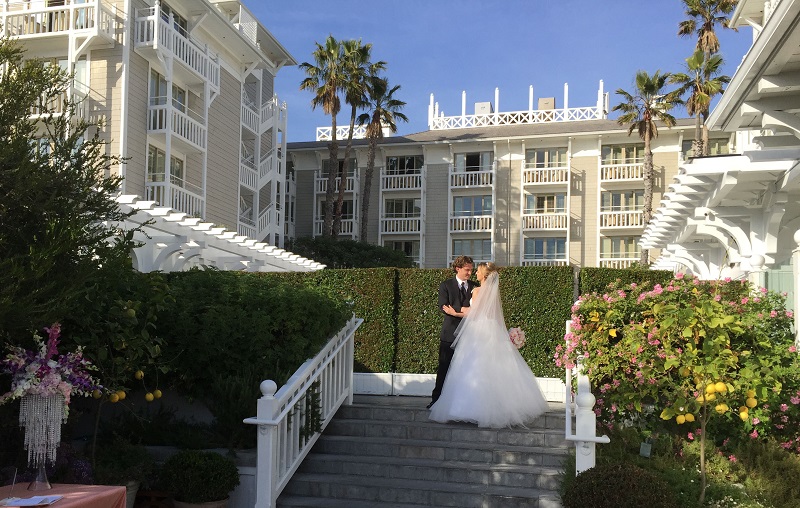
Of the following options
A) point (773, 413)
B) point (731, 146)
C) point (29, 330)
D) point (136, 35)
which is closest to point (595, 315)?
point (773, 413)

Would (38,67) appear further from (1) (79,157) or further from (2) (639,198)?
(2) (639,198)

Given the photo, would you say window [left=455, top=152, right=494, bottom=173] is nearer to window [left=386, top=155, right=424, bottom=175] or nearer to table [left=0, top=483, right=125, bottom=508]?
window [left=386, top=155, right=424, bottom=175]

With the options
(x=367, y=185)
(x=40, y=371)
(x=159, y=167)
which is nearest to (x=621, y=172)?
(x=367, y=185)

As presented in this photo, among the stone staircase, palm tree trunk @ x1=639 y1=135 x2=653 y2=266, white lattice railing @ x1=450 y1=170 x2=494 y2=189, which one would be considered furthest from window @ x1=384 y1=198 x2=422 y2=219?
the stone staircase

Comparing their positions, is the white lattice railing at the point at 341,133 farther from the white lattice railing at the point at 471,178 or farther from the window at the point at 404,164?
the white lattice railing at the point at 471,178

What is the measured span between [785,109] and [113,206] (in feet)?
23.9

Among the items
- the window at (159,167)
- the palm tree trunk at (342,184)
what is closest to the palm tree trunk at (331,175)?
the palm tree trunk at (342,184)

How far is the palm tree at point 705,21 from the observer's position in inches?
1380

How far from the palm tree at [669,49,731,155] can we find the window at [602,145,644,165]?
215 inches

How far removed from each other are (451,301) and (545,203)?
3462 centimetres

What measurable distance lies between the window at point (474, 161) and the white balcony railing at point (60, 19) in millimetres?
25667

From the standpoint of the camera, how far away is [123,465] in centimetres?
749

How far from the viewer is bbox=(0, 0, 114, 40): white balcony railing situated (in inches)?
825

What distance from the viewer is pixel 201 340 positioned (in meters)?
8.37
